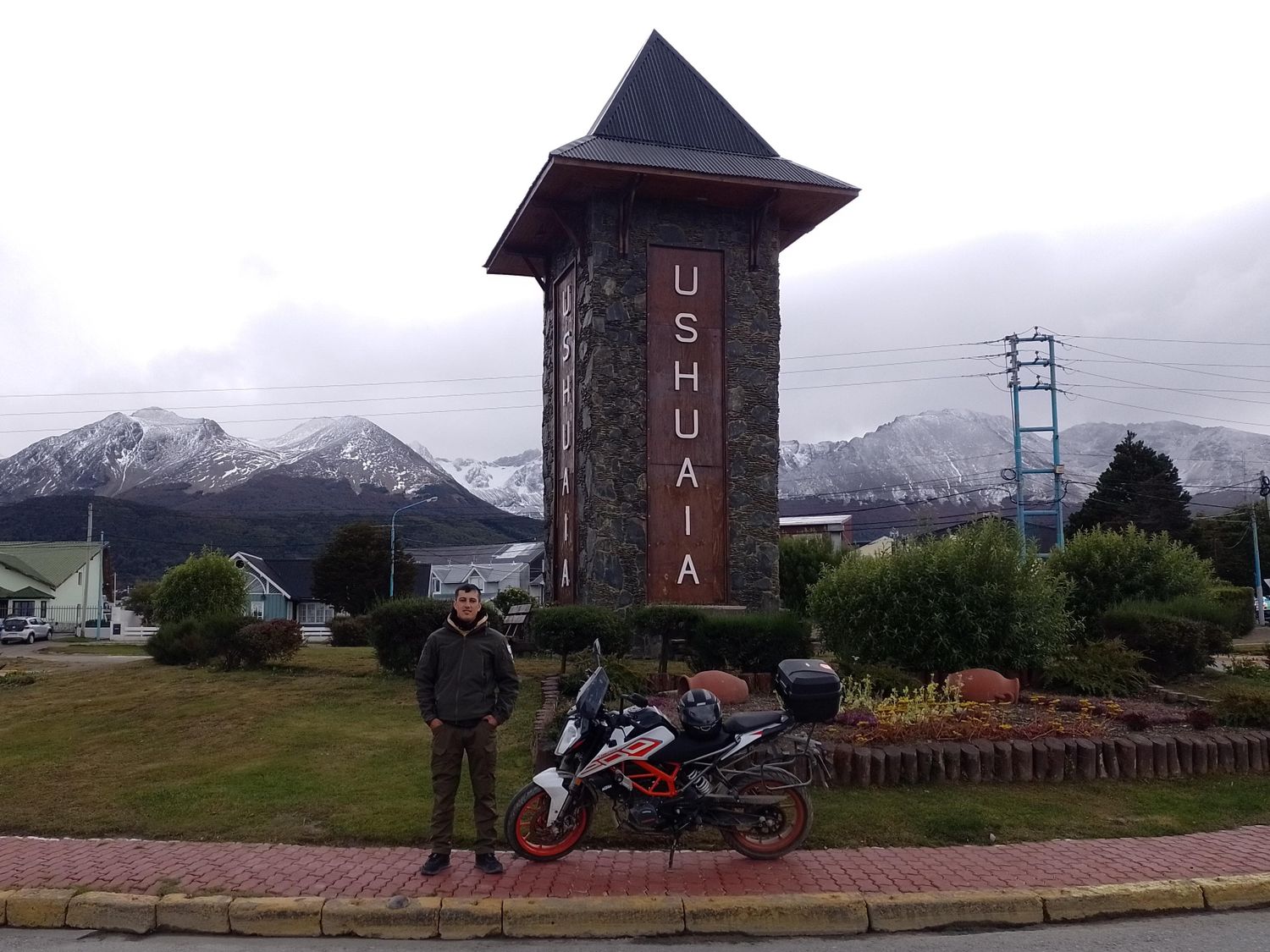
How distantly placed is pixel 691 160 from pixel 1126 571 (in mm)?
11644

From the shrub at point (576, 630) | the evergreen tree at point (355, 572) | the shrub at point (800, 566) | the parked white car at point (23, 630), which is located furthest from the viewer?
the evergreen tree at point (355, 572)

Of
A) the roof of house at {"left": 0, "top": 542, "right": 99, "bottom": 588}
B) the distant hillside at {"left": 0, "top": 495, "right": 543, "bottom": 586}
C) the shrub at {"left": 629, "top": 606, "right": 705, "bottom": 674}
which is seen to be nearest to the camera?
the shrub at {"left": 629, "top": 606, "right": 705, "bottom": 674}

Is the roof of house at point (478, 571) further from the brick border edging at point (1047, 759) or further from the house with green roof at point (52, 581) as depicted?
the brick border edging at point (1047, 759)

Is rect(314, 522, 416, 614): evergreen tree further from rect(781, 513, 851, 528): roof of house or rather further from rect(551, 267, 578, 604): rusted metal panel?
rect(551, 267, 578, 604): rusted metal panel

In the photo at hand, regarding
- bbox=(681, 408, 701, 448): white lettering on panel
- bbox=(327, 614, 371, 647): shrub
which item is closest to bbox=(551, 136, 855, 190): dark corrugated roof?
bbox=(681, 408, 701, 448): white lettering on panel

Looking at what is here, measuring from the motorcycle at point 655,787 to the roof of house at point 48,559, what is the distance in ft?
234

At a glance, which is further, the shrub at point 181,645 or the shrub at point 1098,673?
the shrub at point 181,645

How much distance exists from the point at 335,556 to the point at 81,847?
5311cm

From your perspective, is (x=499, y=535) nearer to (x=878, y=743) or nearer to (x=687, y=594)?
(x=687, y=594)

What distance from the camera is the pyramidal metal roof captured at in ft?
63.3

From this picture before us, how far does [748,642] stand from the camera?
14211mm

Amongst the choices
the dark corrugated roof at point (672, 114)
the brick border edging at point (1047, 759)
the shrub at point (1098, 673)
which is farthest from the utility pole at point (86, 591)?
the brick border edging at point (1047, 759)

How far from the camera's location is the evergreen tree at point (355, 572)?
193 feet

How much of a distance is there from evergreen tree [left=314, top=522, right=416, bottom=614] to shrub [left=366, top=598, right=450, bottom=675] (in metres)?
42.5
